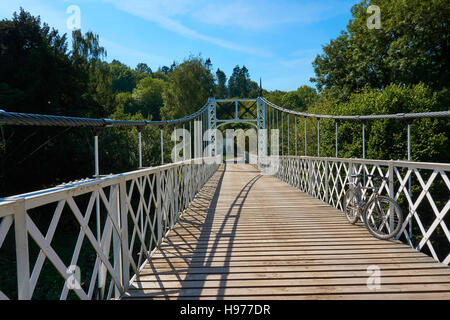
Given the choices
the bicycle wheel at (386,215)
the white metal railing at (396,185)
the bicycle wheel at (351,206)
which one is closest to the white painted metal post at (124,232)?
the white metal railing at (396,185)

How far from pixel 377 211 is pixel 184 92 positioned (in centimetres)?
2537

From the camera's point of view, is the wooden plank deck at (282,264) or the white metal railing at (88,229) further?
the wooden plank deck at (282,264)


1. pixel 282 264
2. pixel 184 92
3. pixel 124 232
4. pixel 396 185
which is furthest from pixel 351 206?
pixel 184 92

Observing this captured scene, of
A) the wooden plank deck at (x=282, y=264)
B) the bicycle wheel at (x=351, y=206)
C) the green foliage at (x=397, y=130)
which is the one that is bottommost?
the wooden plank deck at (x=282, y=264)

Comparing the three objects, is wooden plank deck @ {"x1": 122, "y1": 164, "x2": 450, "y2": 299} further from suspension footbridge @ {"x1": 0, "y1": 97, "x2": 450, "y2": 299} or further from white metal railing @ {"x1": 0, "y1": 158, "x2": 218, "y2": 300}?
white metal railing @ {"x1": 0, "y1": 158, "x2": 218, "y2": 300}

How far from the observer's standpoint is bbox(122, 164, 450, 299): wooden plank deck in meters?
2.10

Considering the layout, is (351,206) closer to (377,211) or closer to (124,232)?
(377,211)

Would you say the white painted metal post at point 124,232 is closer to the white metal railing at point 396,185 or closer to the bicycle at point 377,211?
the white metal railing at point 396,185

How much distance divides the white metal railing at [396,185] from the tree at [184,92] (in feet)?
55.5

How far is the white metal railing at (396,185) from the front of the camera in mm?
2840

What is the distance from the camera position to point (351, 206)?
398 centimetres

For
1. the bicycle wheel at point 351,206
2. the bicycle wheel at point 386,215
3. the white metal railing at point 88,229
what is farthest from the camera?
the bicycle wheel at point 351,206

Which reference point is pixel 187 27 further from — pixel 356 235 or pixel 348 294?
pixel 348 294
